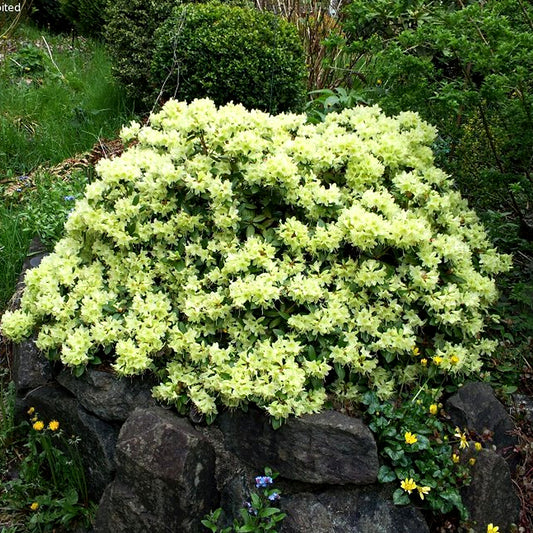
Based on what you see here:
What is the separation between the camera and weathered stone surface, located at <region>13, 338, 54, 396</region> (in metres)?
2.92

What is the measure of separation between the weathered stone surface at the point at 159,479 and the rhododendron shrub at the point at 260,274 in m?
0.18

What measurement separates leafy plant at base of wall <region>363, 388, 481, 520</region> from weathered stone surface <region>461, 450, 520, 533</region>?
0.05 metres

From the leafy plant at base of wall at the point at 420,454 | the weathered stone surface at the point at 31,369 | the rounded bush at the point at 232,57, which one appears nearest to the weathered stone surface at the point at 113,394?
the weathered stone surface at the point at 31,369

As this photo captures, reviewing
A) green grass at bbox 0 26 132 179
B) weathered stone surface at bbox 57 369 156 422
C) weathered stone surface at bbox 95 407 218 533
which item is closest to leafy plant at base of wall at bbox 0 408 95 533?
weathered stone surface at bbox 57 369 156 422

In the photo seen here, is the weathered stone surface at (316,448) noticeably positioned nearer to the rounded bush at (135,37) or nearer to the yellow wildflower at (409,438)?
the yellow wildflower at (409,438)

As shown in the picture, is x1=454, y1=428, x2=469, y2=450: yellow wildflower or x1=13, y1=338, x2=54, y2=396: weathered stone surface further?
x1=13, y1=338, x2=54, y2=396: weathered stone surface

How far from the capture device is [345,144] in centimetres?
294

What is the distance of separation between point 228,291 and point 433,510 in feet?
3.91

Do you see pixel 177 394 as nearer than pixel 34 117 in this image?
Yes

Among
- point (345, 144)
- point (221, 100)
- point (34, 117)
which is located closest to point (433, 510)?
point (345, 144)

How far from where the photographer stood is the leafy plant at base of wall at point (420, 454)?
2314 mm

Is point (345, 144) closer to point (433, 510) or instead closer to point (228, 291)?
point (228, 291)

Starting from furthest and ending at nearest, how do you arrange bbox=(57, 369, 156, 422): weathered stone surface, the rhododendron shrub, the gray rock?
the gray rock, bbox=(57, 369, 156, 422): weathered stone surface, the rhododendron shrub

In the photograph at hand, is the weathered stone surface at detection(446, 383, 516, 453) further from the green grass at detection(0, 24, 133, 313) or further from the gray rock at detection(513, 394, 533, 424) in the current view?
the green grass at detection(0, 24, 133, 313)
